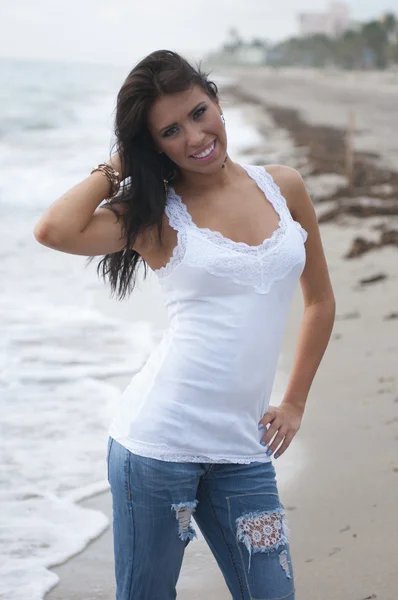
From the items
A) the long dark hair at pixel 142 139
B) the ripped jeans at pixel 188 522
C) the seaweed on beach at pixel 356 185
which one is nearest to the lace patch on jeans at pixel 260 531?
the ripped jeans at pixel 188 522

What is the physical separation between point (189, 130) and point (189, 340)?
53 centimetres

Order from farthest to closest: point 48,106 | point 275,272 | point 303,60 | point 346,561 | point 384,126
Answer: point 303,60, point 48,106, point 384,126, point 346,561, point 275,272

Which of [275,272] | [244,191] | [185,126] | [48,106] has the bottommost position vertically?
[48,106]

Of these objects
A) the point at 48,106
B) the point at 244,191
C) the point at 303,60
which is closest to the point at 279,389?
the point at 244,191

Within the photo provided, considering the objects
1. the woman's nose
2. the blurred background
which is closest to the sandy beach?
the blurred background

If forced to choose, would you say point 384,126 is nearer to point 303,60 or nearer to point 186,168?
point 186,168

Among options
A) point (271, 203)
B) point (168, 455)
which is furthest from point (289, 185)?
point (168, 455)

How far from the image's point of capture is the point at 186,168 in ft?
7.23

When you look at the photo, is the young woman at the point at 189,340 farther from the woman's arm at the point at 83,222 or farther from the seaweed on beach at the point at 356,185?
the seaweed on beach at the point at 356,185

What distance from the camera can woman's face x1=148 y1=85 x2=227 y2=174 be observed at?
2.14m

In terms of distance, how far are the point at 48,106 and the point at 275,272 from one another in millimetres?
47373

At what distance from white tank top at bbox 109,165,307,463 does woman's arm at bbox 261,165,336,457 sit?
0.24 m

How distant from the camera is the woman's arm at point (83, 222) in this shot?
212cm

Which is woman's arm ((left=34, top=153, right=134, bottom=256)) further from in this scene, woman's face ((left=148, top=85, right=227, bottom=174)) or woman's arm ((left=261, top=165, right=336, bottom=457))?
woman's arm ((left=261, top=165, right=336, bottom=457))
